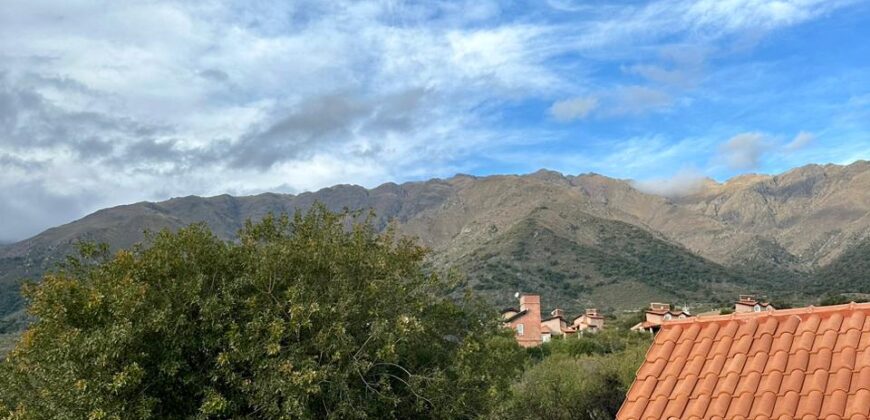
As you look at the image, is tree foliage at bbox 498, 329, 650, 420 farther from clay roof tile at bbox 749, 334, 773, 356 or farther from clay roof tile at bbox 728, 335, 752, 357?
clay roof tile at bbox 749, 334, 773, 356

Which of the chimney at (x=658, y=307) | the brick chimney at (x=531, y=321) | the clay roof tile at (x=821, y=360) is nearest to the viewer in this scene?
the clay roof tile at (x=821, y=360)

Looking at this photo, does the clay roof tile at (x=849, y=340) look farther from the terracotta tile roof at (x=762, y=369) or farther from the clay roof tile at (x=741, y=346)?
the clay roof tile at (x=741, y=346)

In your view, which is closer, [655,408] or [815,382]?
[815,382]

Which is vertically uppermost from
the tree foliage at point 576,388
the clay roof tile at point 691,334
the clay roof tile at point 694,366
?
the clay roof tile at point 691,334

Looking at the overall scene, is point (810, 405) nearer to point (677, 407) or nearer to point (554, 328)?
point (677, 407)

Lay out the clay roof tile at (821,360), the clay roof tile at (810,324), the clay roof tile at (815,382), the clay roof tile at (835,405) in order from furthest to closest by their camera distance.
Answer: the clay roof tile at (810,324) → the clay roof tile at (821,360) → the clay roof tile at (815,382) → the clay roof tile at (835,405)

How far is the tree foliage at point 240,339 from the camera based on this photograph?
1430 centimetres

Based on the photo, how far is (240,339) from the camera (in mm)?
15000

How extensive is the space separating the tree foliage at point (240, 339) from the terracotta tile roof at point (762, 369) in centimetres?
704

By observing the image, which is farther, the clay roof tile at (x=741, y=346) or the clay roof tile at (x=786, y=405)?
the clay roof tile at (x=741, y=346)

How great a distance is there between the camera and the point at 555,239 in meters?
187

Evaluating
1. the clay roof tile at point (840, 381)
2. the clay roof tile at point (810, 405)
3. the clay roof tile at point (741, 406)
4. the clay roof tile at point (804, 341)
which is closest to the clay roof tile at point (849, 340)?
the clay roof tile at point (804, 341)

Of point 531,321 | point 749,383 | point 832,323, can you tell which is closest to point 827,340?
point 832,323

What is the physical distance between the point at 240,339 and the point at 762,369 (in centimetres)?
1025
